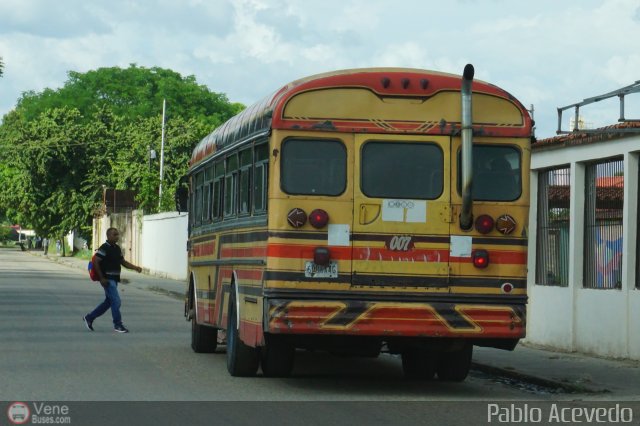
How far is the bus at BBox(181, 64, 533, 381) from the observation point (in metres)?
12.7

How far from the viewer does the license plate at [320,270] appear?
1273cm

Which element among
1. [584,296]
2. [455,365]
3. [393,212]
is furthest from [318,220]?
[584,296]

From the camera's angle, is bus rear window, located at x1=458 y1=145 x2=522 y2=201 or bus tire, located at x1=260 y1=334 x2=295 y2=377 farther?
bus tire, located at x1=260 y1=334 x2=295 y2=377

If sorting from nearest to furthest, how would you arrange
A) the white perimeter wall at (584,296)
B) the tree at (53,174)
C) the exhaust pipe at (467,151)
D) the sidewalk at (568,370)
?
the exhaust pipe at (467,151) → the sidewalk at (568,370) → the white perimeter wall at (584,296) → the tree at (53,174)

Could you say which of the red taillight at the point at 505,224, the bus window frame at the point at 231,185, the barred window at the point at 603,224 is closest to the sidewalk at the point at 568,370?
the barred window at the point at 603,224

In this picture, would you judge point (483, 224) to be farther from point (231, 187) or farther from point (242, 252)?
point (231, 187)

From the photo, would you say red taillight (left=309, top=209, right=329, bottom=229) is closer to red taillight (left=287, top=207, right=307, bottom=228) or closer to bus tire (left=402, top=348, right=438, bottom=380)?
red taillight (left=287, top=207, right=307, bottom=228)

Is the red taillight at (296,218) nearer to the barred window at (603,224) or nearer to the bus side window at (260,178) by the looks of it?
the bus side window at (260,178)

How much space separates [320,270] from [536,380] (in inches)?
126

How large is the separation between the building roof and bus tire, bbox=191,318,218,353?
4.94m

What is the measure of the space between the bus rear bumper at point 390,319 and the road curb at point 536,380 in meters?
1.20

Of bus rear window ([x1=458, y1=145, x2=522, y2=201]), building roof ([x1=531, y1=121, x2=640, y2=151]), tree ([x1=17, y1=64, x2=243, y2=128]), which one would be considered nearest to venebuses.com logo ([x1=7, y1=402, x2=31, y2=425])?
bus rear window ([x1=458, y1=145, x2=522, y2=201])

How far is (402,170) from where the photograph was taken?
12.9m

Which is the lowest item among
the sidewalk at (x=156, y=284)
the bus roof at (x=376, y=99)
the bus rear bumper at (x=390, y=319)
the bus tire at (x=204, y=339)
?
the bus tire at (x=204, y=339)
